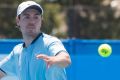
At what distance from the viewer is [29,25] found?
418cm

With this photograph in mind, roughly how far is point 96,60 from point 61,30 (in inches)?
534

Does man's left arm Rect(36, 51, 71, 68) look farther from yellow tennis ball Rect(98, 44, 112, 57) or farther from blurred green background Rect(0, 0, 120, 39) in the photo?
blurred green background Rect(0, 0, 120, 39)

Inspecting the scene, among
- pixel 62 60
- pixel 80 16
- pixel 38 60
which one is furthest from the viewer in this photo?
pixel 80 16

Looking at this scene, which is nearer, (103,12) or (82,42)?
(82,42)

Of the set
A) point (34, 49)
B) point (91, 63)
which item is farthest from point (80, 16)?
point (34, 49)

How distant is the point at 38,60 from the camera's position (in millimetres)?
4125

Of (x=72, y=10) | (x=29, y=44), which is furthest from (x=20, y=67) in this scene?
(x=72, y=10)

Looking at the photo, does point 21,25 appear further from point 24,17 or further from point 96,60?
point 96,60

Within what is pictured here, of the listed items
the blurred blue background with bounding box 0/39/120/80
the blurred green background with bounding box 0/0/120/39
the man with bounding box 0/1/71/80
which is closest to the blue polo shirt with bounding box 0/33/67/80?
the man with bounding box 0/1/71/80

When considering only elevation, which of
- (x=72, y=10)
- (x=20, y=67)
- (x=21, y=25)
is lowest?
(x=72, y=10)

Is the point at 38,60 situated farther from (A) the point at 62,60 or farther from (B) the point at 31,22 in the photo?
(A) the point at 62,60

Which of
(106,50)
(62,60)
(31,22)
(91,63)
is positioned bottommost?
(91,63)

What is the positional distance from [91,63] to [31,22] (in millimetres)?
2019

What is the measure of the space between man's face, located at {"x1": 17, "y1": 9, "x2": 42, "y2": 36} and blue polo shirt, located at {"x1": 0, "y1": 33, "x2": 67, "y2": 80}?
0.24 feet
